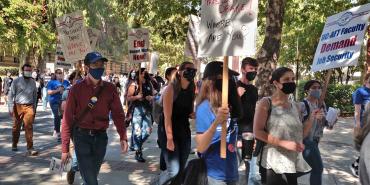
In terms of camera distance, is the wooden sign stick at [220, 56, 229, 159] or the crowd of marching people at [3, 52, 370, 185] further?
the crowd of marching people at [3, 52, 370, 185]

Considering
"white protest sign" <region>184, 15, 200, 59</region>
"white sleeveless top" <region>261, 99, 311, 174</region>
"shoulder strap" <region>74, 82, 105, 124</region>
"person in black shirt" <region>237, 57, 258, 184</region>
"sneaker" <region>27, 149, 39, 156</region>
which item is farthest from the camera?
"white protest sign" <region>184, 15, 200, 59</region>

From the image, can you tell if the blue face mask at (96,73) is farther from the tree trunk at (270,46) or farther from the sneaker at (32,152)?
the sneaker at (32,152)

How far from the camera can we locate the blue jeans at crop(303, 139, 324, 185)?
17.9 ft

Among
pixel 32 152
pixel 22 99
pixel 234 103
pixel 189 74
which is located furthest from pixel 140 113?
pixel 234 103

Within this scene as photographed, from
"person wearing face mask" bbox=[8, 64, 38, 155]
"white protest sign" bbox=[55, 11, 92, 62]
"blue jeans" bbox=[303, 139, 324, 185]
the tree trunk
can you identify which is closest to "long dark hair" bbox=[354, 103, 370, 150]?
"blue jeans" bbox=[303, 139, 324, 185]

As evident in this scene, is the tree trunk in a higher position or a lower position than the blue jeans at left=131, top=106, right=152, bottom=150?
higher

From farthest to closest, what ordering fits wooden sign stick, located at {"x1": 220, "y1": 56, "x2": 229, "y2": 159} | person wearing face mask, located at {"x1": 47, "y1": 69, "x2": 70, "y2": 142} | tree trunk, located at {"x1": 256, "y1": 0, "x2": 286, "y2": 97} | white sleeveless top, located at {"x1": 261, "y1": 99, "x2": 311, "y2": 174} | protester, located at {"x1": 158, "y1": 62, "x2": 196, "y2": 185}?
1. person wearing face mask, located at {"x1": 47, "y1": 69, "x2": 70, "y2": 142}
2. tree trunk, located at {"x1": 256, "y1": 0, "x2": 286, "y2": 97}
3. protester, located at {"x1": 158, "y1": 62, "x2": 196, "y2": 185}
4. white sleeveless top, located at {"x1": 261, "y1": 99, "x2": 311, "y2": 174}
5. wooden sign stick, located at {"x1": 220, "y1": 56, "x2": 229, "y2": 159}

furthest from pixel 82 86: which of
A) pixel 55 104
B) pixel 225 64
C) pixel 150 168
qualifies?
pixel 55 104

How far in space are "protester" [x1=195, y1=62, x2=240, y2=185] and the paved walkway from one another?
327 centimetres

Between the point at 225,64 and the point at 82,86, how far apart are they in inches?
72.1

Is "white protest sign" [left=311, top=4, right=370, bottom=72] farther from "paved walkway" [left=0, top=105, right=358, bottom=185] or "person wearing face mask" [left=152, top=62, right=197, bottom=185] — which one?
"paved walkway" [left=0, top=105, right=358, bottom=185]

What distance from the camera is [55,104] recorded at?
38.1ft

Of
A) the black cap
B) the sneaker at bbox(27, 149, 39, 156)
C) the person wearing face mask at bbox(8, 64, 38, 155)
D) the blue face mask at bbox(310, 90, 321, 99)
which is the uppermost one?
the black cap

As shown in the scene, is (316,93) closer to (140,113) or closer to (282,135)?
(282,135)
